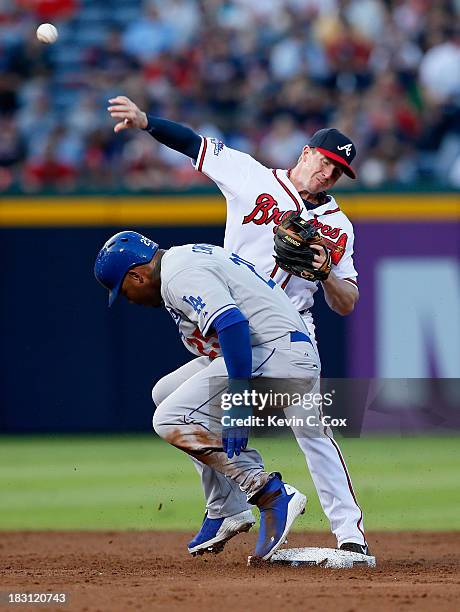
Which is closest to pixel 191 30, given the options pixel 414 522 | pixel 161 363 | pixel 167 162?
pixel 167 162

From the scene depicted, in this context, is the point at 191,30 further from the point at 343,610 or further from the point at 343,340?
the point at 343,610

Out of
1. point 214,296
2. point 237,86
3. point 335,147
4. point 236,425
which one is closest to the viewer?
point 214,296

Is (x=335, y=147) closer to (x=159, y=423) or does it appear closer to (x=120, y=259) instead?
(x=120, y=259)

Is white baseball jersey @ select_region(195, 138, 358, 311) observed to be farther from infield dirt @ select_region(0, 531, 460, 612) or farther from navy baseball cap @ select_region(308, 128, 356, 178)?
infield dirt @ select_region(0, 531, 460, 612)

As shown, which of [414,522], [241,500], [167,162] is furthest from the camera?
[167,162]

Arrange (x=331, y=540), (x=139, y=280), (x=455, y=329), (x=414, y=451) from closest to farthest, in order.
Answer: (x=139, y=280) < (x=331, y=540) < (x=414, y=451) < (x=455, y=329)

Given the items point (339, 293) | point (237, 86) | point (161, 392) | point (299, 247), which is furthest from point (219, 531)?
point (237, 86)

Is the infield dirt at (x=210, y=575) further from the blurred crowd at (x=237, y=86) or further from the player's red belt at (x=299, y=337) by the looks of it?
the blurred crowd at (x=237, y=86)
